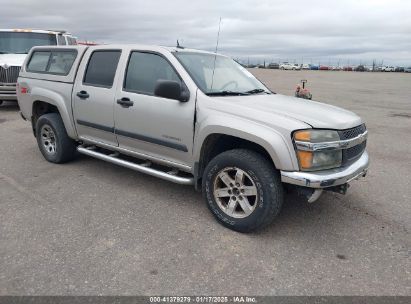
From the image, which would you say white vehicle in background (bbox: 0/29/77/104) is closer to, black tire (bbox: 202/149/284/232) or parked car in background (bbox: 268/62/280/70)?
black tire (bbox: 202/149/284/232)

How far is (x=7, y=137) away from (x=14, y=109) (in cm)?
425

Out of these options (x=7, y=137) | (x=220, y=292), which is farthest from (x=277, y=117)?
(x=7, y=137)

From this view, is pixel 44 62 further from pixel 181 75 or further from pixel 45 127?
pixel 181 75

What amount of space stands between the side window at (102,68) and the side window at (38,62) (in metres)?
1.12

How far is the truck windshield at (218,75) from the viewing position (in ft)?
13.3

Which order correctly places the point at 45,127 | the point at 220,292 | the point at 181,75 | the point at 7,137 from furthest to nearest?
the point at 7,137
the point at 45,127
the point at 181,75
the point at 220,292

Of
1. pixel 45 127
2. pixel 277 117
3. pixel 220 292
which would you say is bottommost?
pixel 220 292

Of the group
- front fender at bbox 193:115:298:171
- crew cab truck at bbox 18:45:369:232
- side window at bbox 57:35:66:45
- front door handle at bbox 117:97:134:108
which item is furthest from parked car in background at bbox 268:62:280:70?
front fender at bbox 193:115:298:171

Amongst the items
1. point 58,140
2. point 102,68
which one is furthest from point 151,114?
point 58,140

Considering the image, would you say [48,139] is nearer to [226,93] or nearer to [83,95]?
[83,95]

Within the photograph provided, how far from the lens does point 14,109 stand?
11.3 m

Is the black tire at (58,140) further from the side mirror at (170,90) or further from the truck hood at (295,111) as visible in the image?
the truck hood at (295,111)

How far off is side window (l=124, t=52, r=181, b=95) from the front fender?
2.38 feet

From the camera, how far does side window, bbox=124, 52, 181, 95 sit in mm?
4168
